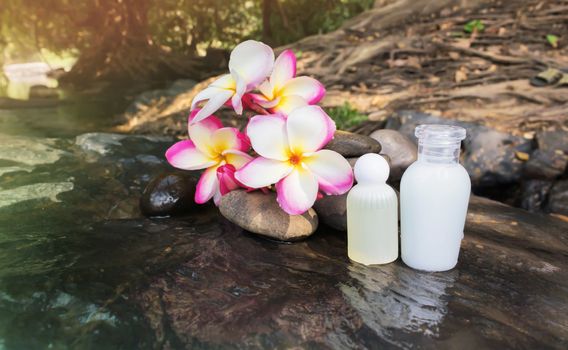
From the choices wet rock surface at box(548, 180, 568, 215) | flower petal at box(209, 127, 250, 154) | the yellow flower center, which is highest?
flower petal at box(209, 127, 250, 154)

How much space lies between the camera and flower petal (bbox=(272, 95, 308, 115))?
179 cm

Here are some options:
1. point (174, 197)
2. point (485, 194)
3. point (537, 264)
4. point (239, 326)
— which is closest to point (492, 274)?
point (537, 264)

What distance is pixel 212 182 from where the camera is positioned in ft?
6.28

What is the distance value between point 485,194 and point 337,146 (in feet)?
5.62

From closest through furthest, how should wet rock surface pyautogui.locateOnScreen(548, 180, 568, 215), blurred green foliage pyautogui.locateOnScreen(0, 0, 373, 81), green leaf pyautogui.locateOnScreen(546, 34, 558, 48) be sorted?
wet rock surface pyautogui.locateOnScreen(548, 180, 568, 215), green leaf pyautogui.locateOnScreen(546, 34, 558, 48), blurred green foliage pyautogui.locateOnScreen(0, 0, 373, 81)

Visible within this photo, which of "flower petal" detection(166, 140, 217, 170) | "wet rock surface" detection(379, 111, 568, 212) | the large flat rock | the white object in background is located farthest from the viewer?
"wet rock surface" detection(379, 111, 568, 212)

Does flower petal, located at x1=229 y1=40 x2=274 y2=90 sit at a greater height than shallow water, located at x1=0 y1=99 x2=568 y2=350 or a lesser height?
greater

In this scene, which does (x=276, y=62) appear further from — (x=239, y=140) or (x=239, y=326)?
(x=239, y=326)

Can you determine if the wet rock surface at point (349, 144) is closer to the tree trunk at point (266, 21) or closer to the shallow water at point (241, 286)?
the shallow water at point (241, 286)

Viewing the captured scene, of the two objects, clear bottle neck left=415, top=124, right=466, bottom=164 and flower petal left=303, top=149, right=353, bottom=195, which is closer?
clear bottle neck left=415, top=124, right=466, bottom=164

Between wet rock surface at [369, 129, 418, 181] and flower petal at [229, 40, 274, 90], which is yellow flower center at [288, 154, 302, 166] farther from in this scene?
wet rock surface at [369, 129, 418, 181]

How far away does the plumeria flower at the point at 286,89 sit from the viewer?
180 centimetres

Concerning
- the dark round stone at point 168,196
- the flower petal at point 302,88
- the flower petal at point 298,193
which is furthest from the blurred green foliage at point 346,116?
the flower petal at point 298,193

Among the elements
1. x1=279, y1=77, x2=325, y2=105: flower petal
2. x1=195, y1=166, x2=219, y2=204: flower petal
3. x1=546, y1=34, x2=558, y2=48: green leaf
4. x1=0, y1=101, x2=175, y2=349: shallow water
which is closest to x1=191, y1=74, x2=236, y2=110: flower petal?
x1=279, y1=77, x2=325, y2=105: flower petal
